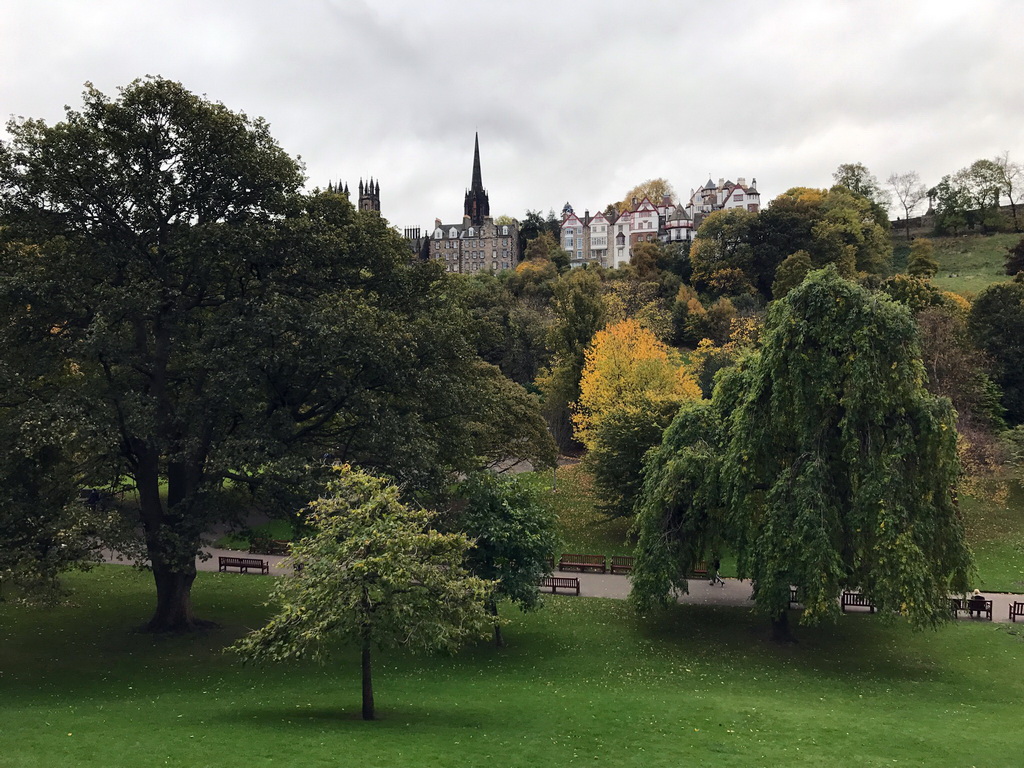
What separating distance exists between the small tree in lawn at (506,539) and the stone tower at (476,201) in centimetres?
13324

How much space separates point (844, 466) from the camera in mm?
22172

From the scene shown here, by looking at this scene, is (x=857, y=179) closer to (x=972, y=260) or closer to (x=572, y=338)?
(x=972, y=260)

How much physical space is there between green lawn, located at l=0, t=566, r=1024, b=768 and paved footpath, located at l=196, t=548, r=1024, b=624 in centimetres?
108

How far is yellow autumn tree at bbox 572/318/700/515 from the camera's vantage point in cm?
3441

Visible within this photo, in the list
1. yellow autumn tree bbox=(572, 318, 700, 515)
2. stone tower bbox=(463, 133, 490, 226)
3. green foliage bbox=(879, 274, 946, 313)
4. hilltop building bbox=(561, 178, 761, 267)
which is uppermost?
stone tower bbox=(463, 133, 490, 226)

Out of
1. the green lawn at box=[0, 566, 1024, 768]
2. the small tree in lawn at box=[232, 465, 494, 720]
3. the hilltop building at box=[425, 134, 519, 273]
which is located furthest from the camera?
the hilltop building at box=[425, 134, 519, 273]

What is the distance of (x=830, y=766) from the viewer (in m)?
13.7

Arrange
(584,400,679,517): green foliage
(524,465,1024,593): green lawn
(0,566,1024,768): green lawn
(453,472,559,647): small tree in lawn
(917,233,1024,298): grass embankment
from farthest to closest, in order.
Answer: (917,233,1024,298): grass embankment
(584,400,679,517): green foliage
(524,465,1024,593): green lawn
(453,472,559,647): small tree in lawn
(0,566,1024,768): green lawn

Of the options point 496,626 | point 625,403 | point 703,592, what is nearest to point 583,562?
point 703,592

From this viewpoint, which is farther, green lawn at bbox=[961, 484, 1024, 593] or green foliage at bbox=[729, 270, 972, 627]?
green lawn at bbox=[961, 484, 1024, 593]

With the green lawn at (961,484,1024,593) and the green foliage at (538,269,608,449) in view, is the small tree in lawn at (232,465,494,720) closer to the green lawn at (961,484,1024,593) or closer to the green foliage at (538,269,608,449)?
the green lawn at (961,484,1024,593)

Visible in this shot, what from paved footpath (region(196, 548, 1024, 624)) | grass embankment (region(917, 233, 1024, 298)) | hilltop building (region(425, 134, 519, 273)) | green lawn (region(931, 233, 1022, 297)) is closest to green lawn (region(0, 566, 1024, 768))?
paved footpath (region(196, 548, 1024, 624))

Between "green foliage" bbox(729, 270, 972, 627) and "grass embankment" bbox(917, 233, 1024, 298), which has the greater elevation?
"grass embankment" bbox(917, 233, 1024, 298)

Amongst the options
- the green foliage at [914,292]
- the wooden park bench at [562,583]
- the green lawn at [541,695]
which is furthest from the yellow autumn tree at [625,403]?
the green foliage at [914,292]
